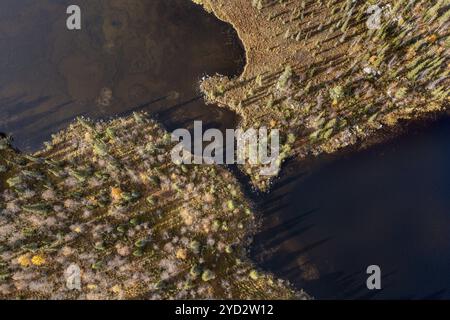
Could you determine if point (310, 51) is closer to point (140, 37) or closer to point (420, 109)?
point (420, 109)

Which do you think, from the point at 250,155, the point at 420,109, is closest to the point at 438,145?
the point at 420,109

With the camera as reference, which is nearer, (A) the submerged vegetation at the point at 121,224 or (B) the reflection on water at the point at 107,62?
(A) the submerged vegetation at the point at 121,224

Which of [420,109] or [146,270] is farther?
[420,109]

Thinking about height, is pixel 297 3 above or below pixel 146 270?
above

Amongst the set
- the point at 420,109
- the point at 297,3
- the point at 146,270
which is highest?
the point at 297,3

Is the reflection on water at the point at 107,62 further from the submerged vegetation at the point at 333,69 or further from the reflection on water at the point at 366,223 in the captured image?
the reflection on water at the point at 366,223

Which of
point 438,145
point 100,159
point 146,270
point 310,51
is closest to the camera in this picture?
point 146,270

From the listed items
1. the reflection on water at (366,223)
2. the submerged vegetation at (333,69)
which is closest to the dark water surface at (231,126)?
the reflection on water at (366,223)
